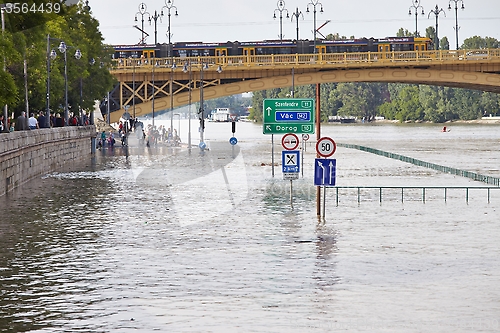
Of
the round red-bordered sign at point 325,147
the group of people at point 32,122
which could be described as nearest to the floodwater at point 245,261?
the round red-bordered sign at point 325,147

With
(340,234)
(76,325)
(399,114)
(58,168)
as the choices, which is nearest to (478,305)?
(76,325)

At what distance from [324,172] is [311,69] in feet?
243

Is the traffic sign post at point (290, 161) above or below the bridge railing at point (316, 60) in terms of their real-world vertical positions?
below

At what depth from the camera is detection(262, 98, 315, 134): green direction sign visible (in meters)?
36.8

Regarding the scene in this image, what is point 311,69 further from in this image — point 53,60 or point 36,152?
point 36,152

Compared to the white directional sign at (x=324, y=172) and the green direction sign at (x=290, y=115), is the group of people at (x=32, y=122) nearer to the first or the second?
the green direction sign at (x=290, y=115)

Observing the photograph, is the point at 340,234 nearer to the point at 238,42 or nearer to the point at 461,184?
the point at 461,184

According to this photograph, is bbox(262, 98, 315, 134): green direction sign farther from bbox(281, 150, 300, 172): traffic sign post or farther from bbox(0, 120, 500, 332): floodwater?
bbox(0, 120, 500, 332): floodwater

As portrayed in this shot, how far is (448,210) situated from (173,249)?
11742mm

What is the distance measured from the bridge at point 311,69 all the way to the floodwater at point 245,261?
58099mm

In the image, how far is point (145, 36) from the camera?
393 feet

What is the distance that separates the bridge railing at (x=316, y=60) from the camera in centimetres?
9912

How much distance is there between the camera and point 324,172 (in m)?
29.3

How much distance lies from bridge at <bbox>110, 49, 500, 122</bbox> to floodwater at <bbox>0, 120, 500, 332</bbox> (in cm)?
5810
